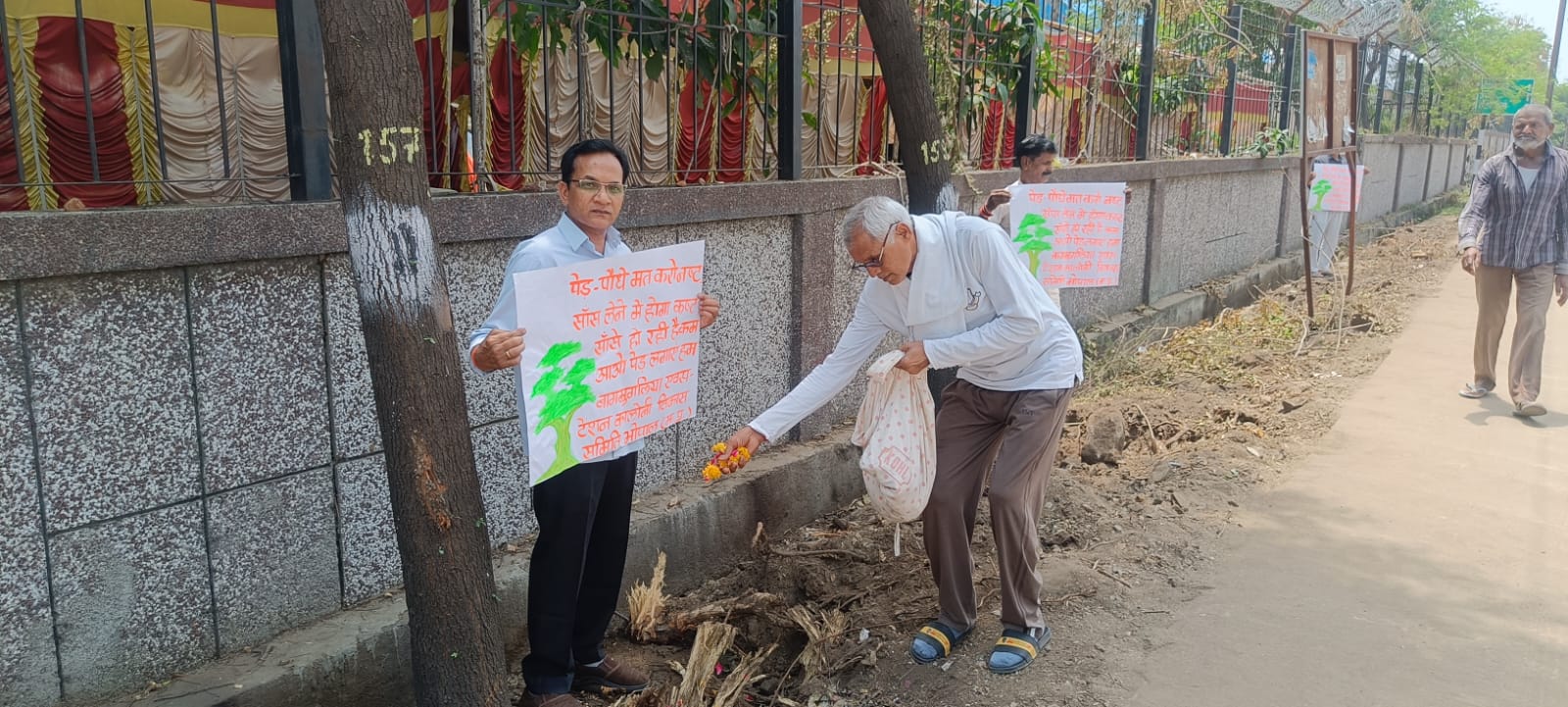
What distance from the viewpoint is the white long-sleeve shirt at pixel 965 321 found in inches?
136

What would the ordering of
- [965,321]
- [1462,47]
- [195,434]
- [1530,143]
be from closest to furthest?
[195,434], [965,321], [1530,143], [1462,47]

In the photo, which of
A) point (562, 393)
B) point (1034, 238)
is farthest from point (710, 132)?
point (562, 393)

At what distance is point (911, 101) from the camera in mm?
4582

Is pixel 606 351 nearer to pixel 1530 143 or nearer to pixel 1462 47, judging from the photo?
pixel 1530 143

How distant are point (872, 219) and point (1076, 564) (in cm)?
202

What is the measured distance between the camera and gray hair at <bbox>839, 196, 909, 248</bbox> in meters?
3.30

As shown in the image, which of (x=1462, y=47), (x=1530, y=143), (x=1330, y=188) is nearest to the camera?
(x=1530, y=143)

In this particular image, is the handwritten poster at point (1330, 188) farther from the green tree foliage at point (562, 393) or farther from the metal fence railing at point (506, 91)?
the green tree foliage at point (562, 393)

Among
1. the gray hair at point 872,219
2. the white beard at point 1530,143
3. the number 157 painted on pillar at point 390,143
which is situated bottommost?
the gray hair at point 872,219

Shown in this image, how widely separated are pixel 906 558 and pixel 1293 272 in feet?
36.0

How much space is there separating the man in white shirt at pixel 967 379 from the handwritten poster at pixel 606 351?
0.32 meters

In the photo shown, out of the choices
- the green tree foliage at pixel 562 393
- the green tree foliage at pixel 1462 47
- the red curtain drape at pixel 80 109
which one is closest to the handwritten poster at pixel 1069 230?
the green tree foliage at pixel 562 393

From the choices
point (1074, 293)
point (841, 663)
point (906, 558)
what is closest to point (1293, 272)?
point (1074, 293)

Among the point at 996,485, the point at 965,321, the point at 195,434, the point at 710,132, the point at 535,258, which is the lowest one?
the point at 996,485
